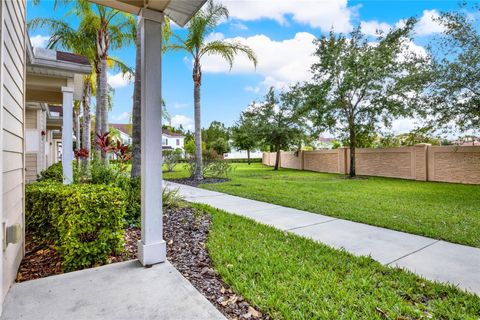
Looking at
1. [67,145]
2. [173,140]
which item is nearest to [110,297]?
[67,145]

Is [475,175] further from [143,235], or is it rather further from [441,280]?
[143,235]

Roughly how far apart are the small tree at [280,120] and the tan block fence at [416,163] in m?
2.65

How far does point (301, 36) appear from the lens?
1404cm

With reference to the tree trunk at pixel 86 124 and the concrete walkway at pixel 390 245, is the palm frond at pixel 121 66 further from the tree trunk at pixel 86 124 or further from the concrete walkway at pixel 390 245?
the concrete walkway at pixel 390 245

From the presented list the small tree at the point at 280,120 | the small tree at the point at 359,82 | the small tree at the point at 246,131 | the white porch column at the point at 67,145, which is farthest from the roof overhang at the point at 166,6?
the small tree at the point at 246,131

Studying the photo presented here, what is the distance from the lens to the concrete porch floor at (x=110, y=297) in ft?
6.62

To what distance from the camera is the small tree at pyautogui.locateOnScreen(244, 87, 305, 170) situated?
1859 cm

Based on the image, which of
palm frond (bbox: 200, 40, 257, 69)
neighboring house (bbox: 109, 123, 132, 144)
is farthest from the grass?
neighboring house (bbox: 109, 123, 132, 144)

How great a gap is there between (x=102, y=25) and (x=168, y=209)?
8659 mm

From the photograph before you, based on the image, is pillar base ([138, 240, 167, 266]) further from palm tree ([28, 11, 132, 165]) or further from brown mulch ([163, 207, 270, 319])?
palm tree ([28, 11, 132, 165])

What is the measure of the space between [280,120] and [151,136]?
16915 mm

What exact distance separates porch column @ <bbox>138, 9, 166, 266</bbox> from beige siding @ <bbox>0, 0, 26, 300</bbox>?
1091 mm

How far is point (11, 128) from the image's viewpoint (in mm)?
2533

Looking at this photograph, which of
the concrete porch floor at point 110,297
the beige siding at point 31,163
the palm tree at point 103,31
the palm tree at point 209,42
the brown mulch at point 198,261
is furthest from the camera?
the palm tree at point 209,42
